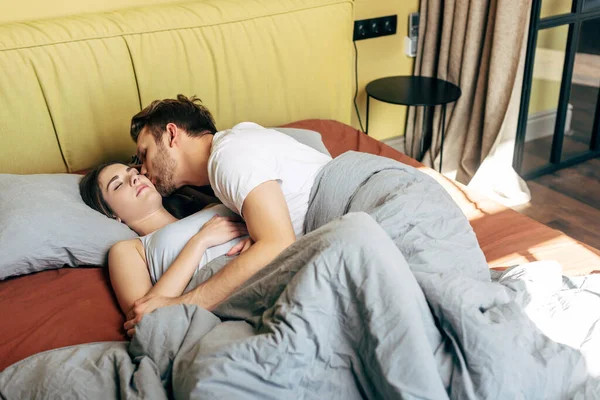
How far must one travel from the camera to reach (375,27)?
2.79 metres

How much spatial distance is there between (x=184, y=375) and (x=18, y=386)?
357mm

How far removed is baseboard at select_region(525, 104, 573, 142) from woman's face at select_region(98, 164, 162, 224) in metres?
2.26

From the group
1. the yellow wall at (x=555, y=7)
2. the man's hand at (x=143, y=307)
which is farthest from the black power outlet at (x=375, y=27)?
the man's hand at (x=143, y=307)

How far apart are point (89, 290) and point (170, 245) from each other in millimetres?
228

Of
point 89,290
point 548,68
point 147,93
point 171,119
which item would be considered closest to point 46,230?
point 89,290

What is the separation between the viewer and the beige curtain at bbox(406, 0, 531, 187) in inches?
104

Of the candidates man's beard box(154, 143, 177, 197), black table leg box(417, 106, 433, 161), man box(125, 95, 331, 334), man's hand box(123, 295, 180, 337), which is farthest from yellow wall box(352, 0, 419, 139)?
man's hand box(123, 295, 180, 337)

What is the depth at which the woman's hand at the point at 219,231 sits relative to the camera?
1581 millimetres

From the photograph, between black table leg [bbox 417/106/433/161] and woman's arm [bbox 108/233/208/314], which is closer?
woman's arm [bbox 108/233/208/314]

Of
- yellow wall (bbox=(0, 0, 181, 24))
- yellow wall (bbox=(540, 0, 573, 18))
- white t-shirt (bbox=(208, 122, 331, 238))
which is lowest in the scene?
white t-shirt (bbox=(208, 122, 331, 238))

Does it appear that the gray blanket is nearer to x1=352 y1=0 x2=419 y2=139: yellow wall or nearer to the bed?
the bed

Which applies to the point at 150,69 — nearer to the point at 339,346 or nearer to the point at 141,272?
the point at 141,272

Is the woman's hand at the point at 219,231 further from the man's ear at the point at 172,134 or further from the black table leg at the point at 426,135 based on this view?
the black table leg at the point at 426,135

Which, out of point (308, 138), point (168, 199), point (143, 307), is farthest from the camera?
point (308, 138)
